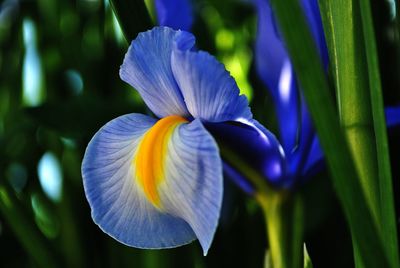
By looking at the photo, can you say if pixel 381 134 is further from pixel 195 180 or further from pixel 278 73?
pixel 278 73

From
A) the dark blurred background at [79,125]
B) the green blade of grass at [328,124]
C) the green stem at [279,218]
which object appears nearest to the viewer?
the green blade of grass at [328,124]

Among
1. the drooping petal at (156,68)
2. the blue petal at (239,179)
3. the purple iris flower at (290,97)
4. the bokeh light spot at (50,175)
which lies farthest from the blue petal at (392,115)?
the bokeh light spot at (50,175)

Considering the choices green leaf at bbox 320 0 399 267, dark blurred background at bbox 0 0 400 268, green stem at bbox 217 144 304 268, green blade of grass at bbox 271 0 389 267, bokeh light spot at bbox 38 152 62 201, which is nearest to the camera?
green blade of grass at bbox 271 0 389 267

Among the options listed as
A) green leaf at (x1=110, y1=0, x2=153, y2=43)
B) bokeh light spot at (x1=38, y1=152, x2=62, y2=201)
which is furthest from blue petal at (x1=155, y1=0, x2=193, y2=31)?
bokeh light spot at (x1=38, y1=152, x2=62, y2=201)

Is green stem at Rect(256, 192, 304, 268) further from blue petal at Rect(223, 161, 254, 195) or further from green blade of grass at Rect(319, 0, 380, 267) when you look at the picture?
green blade of grass at Rect(319, 0, 380, 267)

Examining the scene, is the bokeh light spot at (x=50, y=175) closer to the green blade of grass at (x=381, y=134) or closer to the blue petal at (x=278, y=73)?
the blue petal at (x=278, y=73)

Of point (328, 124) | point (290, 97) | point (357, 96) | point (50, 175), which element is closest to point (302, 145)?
point (290, 97)
